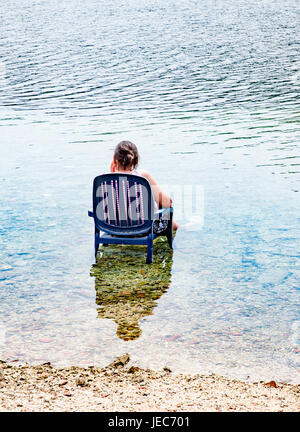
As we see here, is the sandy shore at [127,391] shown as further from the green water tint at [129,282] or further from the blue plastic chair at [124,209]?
the blue plastic chair at [124,209]

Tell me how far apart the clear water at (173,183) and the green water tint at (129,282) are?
0.10 m

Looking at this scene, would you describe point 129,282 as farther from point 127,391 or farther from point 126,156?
point 127,391

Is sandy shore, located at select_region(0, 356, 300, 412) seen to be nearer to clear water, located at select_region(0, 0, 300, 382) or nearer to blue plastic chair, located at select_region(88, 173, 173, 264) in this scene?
clear water, located at select_region(0, 0, 300, 382)

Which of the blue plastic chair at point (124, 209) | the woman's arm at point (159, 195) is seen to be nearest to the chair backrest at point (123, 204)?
the blue plastic chair at point (124, 209)

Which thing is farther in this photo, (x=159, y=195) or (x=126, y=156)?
(x=159, y=195)

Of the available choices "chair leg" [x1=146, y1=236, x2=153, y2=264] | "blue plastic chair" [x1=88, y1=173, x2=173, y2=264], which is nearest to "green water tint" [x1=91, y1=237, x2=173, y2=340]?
"chair leg" [x1=146, y1=236, x2=153, y2=264]

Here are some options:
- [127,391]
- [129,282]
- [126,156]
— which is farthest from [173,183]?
[127,391]

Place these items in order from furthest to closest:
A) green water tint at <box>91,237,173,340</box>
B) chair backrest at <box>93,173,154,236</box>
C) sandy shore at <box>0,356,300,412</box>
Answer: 1. chair backrest at <box>93,173,154,236</box>
2. green water tint at <box>91,237,173,340</box>
3. sandy shore at <box>0,356,300,412</box>

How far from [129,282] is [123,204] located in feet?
2.88

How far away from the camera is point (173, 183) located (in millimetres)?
11734

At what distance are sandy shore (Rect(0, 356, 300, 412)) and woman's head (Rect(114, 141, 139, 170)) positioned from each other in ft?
8.72

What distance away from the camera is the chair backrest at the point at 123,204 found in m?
6.89

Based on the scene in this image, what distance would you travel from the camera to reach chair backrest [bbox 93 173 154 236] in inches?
271
